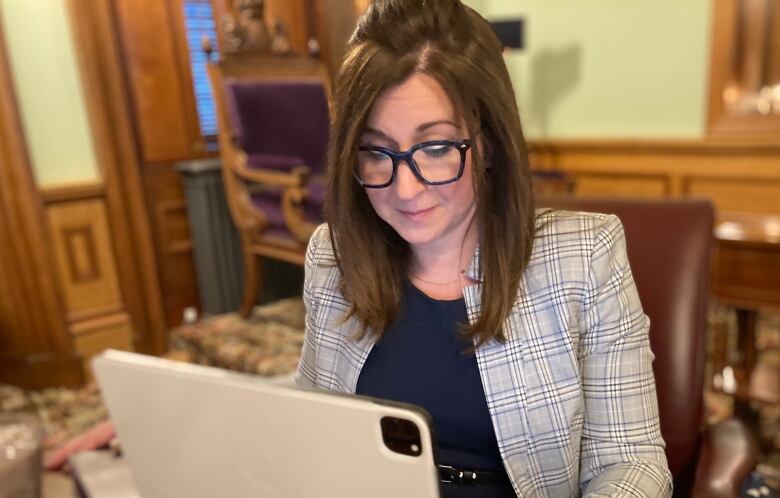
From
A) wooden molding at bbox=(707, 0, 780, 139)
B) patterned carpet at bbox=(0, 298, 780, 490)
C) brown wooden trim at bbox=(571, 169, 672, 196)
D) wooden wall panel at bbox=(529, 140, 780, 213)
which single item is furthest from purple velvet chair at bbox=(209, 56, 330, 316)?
wooden molding at bbox=(707, 0, 780, 139)

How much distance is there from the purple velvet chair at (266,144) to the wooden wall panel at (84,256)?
0.62 m

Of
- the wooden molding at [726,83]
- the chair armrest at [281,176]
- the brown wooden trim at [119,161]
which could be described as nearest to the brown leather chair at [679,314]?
the chair armrest at [281,176]

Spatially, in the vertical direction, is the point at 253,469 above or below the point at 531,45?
below

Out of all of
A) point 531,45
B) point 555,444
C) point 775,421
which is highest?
point 531,45

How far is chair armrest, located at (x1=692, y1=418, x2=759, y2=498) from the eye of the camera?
2.48ft

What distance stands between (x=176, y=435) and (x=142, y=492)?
0.39 feet

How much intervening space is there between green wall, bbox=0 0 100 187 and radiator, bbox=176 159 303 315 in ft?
1.56

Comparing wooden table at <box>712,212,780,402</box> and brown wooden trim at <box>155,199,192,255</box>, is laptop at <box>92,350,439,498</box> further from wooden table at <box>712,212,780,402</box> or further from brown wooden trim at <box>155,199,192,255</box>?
brown wooden trim at <box>155,199,192,255</box>

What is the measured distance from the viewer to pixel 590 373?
76 cm

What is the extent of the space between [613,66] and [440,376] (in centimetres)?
317

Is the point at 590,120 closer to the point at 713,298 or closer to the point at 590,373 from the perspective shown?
the point at 713,298

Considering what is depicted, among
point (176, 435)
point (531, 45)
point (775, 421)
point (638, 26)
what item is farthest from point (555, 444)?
point (531, 45)

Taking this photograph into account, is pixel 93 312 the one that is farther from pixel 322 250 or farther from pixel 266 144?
pixel 322 250

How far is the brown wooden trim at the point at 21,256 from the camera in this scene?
2262 millimetres
